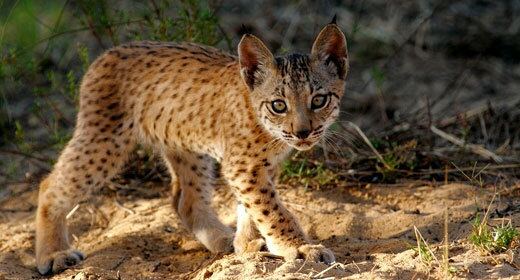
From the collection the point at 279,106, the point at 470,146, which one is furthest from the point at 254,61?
the point at 470,146

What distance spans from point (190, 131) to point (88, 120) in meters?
0.72

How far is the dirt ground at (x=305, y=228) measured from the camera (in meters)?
5.18

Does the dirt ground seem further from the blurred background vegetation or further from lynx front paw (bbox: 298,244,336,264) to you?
the blurred background vegetation

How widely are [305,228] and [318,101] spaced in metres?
1.37

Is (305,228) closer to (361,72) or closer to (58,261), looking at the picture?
(58,261)

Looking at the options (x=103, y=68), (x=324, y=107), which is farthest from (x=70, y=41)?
(x=324, y=107)

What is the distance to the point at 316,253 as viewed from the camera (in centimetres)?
561

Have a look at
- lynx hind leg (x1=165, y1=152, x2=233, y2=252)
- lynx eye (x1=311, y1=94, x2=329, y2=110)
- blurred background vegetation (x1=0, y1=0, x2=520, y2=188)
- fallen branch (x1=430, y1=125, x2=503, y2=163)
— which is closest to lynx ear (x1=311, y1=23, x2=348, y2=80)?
lynx eye (x1=311, y1=94, x2=329, y2=110)

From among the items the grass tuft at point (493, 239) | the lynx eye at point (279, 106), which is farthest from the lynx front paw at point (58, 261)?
the grass tuft at point (493, 239)

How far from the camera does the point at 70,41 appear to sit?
1052 cm

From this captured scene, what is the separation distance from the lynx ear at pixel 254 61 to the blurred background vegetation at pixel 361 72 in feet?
4.02

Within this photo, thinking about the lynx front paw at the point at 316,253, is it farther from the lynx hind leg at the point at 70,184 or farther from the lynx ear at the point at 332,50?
the lynx hind leg at the point at 70,184

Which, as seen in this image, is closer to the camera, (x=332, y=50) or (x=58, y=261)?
(x=332, y=50)

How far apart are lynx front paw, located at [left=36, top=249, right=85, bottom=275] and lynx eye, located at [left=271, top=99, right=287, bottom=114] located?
1833 millimetres
